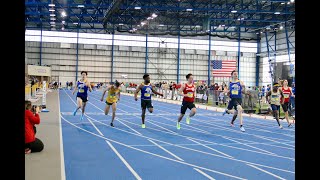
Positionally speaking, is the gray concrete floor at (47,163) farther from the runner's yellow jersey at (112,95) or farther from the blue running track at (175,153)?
the runner's yellow jersey at (112,95)

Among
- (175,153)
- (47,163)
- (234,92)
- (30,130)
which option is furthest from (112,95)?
(47,163)

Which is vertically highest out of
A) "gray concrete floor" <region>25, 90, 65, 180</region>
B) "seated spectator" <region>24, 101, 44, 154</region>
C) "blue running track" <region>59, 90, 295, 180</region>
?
"seated spectator" <region>24, 101, 44, 154</region>

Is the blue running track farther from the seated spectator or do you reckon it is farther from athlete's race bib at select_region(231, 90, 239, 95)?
athlete's race bib at select_region(231, 90, 239, 95)

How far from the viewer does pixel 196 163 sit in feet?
26.0

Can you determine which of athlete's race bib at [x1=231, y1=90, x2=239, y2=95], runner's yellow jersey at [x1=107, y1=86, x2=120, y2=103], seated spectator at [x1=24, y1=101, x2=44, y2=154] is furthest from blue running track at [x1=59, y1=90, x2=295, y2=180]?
athlete's race bib at [x1=231, y1=90, x2=239, y2=95]

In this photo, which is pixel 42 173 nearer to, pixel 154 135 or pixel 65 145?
→ pixel 65 145

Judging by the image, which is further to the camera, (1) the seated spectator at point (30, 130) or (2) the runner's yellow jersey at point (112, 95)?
(2) the runner's yellow jersey at point (112, 95)

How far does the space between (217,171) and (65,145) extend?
14.5 ft

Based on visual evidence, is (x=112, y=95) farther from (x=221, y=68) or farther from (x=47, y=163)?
(x=221, y=68)

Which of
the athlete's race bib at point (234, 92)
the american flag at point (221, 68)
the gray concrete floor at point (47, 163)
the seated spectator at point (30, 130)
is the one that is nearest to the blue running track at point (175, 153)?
the gray concrete floor at point (47, 163)

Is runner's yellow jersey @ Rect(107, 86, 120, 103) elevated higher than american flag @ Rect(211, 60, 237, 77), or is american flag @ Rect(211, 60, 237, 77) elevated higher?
american flag @ Rect(211, 60, 237, 77)

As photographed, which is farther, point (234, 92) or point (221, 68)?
point (221, 68)
